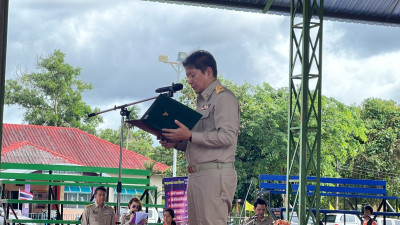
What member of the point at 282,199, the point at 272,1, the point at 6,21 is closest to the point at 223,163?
the point at 6,21

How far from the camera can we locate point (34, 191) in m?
21.7

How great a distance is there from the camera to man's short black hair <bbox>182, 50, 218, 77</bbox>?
10.6 feet

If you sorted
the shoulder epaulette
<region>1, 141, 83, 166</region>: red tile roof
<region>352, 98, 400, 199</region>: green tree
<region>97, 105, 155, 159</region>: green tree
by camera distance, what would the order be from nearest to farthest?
the shoulder epaulette < <region>1, 141, 83, 166</region>: red tile roof < <region>352, 98, 400, 199</region>: green tree < <region>97, 105, 155, 159</region>: green tree

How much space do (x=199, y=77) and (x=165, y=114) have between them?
0.93 ft

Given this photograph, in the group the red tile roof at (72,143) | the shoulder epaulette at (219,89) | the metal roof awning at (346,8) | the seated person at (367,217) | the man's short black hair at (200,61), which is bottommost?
the seated person at (367,217)

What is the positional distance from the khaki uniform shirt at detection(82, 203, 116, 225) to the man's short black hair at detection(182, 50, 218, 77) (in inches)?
203

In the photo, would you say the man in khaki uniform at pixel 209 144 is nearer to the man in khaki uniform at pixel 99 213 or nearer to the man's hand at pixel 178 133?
the man's hand at pixel 178 133

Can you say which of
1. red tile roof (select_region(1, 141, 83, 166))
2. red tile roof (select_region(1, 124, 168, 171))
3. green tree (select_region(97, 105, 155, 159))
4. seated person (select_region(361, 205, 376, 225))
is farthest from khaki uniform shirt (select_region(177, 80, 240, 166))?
green tree (select_region(97, 105, 155, 159))

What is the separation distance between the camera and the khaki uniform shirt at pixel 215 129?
3.11 metres

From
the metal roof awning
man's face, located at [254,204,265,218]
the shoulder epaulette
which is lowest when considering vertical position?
man's face, located at [254,204,265,218]

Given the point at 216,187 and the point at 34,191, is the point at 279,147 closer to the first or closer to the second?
the point at 34,191

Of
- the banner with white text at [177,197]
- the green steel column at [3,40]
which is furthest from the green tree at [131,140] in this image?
the green steel column at [3,40]

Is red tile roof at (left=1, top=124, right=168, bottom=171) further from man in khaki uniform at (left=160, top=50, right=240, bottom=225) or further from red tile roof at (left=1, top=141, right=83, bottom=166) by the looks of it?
man in khaki uniform at (left=160, top=50, right=240, bottom=225)

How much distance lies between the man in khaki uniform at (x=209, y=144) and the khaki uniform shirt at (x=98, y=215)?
5.03m
